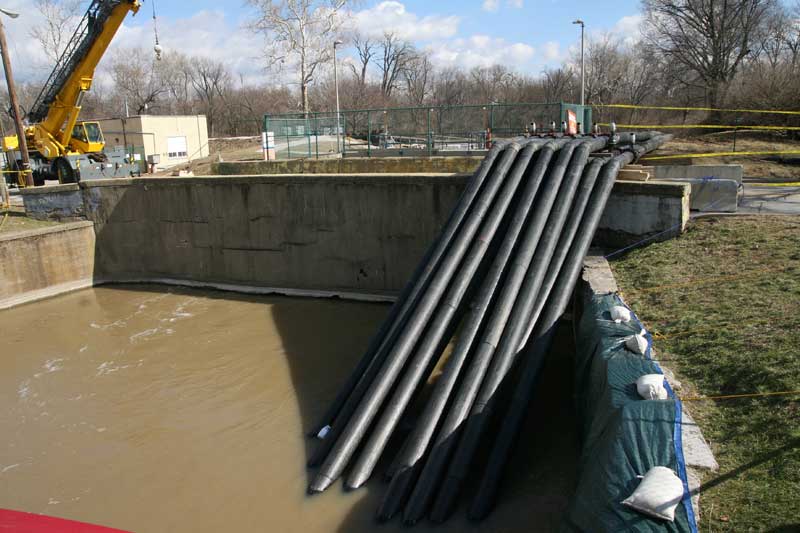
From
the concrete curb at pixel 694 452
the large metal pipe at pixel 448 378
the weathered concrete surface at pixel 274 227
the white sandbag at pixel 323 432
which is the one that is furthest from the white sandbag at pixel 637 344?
the weathered concrete surface at pixel 274 227

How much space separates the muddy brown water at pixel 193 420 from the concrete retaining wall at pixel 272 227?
3.11 ft

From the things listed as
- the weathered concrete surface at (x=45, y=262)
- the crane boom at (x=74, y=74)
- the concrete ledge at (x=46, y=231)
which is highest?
the crane boom at (x=74, y=74)

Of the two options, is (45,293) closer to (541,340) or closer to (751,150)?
(541,340)

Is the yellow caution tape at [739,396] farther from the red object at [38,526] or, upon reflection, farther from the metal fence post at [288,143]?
the metal fence post at [288,143]

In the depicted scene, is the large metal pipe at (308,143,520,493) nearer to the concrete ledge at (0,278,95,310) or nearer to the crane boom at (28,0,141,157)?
the concrete ledge at (0,278,95,310)

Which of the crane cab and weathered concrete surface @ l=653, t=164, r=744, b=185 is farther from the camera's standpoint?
the crane cab

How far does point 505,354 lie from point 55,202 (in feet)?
50.9

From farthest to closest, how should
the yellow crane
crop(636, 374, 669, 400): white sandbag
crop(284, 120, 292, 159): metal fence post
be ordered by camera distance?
crop(284, 120, 292, 159): metal fence post < the yellow crane < crop(636, 374, 669, 400): white sandbag

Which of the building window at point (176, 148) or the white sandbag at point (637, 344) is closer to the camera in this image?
the white sandbag at point (637, 344)

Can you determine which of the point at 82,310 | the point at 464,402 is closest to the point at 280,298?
the point at 82,310

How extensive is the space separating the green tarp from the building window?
114 ft

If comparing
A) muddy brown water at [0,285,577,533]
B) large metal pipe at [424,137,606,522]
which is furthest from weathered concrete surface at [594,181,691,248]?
muddy brown water at [0,285,577,533]

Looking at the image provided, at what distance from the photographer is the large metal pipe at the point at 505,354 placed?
6398 millimetres

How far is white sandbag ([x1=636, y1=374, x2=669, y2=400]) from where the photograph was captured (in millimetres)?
4809
